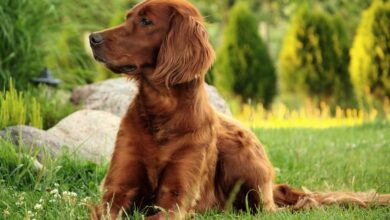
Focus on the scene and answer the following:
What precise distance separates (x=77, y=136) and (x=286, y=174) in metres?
1.72

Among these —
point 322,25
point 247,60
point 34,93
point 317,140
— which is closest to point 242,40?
point 247,60

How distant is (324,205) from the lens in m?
4.16

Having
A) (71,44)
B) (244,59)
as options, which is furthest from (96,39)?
(244,59)

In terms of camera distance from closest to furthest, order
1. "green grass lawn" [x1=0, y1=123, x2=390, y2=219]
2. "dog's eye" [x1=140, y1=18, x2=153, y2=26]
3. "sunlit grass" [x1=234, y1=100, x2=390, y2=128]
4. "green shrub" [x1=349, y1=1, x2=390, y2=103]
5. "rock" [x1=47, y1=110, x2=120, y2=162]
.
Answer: "dog's eye" [x1=140, y1=18, x2=153, y2=26] → "green grass lawn" [x1=0, y1=123, x2=390, y2=219] → "rock" [x1=47, y1=110, x2=120, y2=162] → "sunlit grass" [x1=234, y1=100, x2=390, y2=128] → "green shrub" [x1=349, y1=1, x2=390, y2=103]

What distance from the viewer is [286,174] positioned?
542 cm

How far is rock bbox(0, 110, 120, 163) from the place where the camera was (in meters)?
4.79

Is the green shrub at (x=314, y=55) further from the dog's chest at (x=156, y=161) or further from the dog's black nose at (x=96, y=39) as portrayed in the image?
the dog's black nose at (x=96, y=39)

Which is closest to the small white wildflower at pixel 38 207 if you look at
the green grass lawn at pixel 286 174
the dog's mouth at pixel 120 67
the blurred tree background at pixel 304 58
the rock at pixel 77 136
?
the green grass lawn at pixel 286 174

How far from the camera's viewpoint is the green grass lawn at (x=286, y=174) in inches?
146

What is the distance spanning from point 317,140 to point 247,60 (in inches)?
262

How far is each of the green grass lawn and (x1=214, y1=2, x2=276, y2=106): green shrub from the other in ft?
18.4

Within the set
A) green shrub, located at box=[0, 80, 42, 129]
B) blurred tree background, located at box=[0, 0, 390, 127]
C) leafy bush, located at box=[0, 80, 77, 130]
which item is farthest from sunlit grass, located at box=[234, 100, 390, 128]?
green shrub, located at box=[0, 80, 42, 129]

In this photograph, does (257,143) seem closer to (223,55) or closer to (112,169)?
(112,169)

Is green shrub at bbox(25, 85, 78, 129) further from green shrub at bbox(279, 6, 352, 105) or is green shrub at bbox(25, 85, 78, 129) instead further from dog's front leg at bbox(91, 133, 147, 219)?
green shrub at bbox(279, 6, 352, 105)
